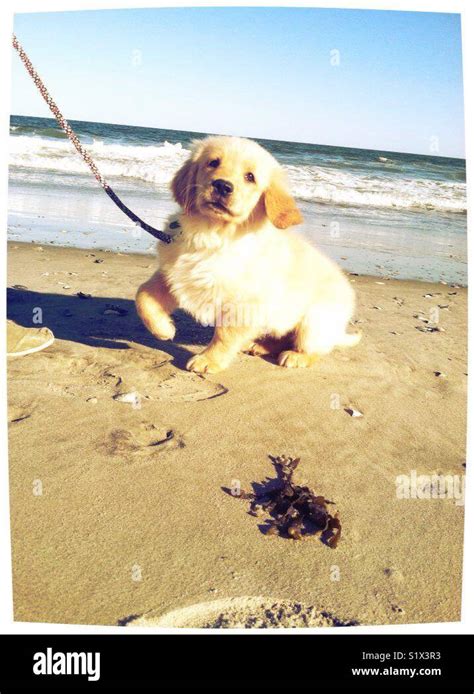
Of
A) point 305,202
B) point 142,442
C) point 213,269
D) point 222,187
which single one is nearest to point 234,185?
point 222,187

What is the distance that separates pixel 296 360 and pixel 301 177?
12.0 metres

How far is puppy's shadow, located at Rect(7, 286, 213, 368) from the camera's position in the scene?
3.67m

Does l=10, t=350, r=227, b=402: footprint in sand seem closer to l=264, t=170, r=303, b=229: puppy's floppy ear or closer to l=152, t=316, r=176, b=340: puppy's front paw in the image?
l=152, t=316, r=176, b=340: puppy's front paw

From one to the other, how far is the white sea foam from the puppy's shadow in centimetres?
732

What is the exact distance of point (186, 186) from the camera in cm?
313

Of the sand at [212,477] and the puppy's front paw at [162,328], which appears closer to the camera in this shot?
the sand at [212,477]

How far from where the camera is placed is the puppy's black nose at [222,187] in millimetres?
2883

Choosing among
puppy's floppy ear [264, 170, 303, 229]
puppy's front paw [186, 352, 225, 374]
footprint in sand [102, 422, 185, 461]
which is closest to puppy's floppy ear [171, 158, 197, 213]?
puppy's floppy ear [264, 170, 303, 229]

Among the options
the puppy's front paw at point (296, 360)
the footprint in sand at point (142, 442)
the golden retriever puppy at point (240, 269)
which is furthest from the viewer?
the puppy's front paw at point (296, 360)

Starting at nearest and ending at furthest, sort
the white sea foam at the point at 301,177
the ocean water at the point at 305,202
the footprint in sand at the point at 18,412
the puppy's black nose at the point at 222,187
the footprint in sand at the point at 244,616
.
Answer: the footprint in sand at the point at 244,616
the footprint in sand at the point at 18,412
the puppy's black nose at the point at 222,187
the ocean water at the point at 305,202
the white sea foam at the point at 301,177

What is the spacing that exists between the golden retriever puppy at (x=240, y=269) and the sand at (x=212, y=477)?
216mm

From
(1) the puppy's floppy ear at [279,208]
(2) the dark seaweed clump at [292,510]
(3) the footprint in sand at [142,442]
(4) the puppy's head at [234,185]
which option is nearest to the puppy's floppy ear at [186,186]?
(4) the puppy's head at [234,185]

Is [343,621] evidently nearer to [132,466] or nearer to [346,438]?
[132,466]

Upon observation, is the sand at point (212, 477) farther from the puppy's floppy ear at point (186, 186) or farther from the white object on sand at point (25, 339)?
the puppy's floppy ear at point (186, 186)
